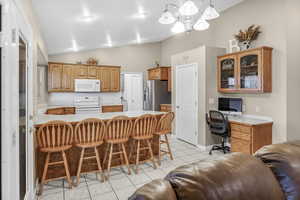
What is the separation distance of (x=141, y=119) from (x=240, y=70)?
2.35 m

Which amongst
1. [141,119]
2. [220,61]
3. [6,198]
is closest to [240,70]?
[220,61]

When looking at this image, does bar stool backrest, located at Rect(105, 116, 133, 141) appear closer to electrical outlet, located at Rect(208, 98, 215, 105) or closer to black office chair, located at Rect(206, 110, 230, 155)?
black office chair, located at Rect(206, 110, 230, 155)

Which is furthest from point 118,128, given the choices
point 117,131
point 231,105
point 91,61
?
point 91,61

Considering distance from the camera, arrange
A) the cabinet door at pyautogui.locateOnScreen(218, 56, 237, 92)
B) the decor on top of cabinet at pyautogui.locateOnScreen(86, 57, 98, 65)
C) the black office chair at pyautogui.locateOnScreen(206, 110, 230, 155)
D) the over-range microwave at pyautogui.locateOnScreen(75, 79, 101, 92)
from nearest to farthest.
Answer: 1. the black office chair at pyautogui.locateOnScreen(206, 110, 230, 155)
2. the cabinet door at pyautogui.locateOnScreen(218, 56, 237, 92)
3. the over-range microwave at pyautogui.locateOnScreen(75, 79, 101, 92)
4. the decor on top of cabinet at pyautogui.locateOnScreen(86, 57, 98, 65)

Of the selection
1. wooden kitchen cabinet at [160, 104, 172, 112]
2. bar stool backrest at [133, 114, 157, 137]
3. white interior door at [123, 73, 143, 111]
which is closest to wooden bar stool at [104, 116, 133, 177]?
bar stool backrest at [133, 114, 157, 137]

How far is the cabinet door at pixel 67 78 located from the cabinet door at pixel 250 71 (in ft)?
16.4

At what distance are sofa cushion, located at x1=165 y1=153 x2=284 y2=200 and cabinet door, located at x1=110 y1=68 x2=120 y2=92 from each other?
19.8 feet

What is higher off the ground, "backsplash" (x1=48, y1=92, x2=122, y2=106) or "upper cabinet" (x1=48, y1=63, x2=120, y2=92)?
"upper cabinet" (x1=48, y1=63, x2=120, y2=92)

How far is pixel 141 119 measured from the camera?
3152 millimetres

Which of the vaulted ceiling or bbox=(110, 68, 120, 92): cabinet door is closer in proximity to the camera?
the vaulted ceiling

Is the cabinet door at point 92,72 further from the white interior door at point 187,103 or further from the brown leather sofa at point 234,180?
the brown leather sofa at point 234,180

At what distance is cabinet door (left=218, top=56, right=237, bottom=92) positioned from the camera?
4028 millimetres

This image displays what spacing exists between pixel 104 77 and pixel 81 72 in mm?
777

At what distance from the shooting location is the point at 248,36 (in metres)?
3.87
